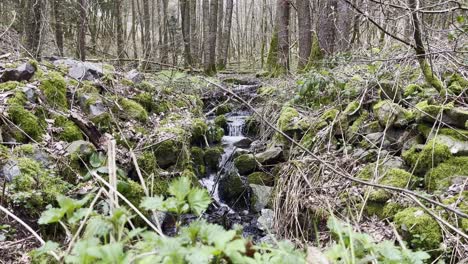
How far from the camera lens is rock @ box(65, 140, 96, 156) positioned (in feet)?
12.4

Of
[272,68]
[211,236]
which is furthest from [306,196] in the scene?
[272,68]

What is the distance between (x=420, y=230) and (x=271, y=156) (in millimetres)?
2738

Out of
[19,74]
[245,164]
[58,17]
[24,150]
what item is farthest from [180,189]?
[58,17]

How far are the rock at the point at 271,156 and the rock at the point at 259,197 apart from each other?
0.45m

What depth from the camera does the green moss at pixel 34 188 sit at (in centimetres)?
289

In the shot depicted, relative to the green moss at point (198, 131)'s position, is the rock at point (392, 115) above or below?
above

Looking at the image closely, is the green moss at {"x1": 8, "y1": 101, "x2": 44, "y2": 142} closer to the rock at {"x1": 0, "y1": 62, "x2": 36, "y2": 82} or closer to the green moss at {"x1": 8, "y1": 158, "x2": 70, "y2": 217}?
the green moss at {"x1": 8, "y1": 158, "x2": 70, "y2": 217}

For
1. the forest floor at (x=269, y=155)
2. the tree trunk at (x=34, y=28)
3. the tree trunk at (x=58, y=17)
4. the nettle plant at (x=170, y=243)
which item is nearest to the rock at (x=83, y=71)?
the forest floor at (x=269, y=155)

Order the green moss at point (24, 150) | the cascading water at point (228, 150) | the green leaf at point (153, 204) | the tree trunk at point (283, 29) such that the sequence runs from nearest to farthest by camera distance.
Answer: the green leaf at point (153, 204) < the green moss at point (24, 150) < the cascading water at point (228, 150) < the tree trunk at point (283, 29)

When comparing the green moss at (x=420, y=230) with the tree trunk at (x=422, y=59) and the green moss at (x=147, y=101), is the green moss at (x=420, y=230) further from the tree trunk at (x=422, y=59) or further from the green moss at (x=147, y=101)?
the green moss at (x=147, y=101)

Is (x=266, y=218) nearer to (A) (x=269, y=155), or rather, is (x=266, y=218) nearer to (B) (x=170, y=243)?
(A) (x=269, y=155)

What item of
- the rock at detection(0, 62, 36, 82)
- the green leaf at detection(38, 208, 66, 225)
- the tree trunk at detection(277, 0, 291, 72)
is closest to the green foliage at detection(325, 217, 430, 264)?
the green leaf at detection(38, 208, 66, 225)

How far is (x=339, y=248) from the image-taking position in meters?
1.21

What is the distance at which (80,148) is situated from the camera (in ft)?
12.5
